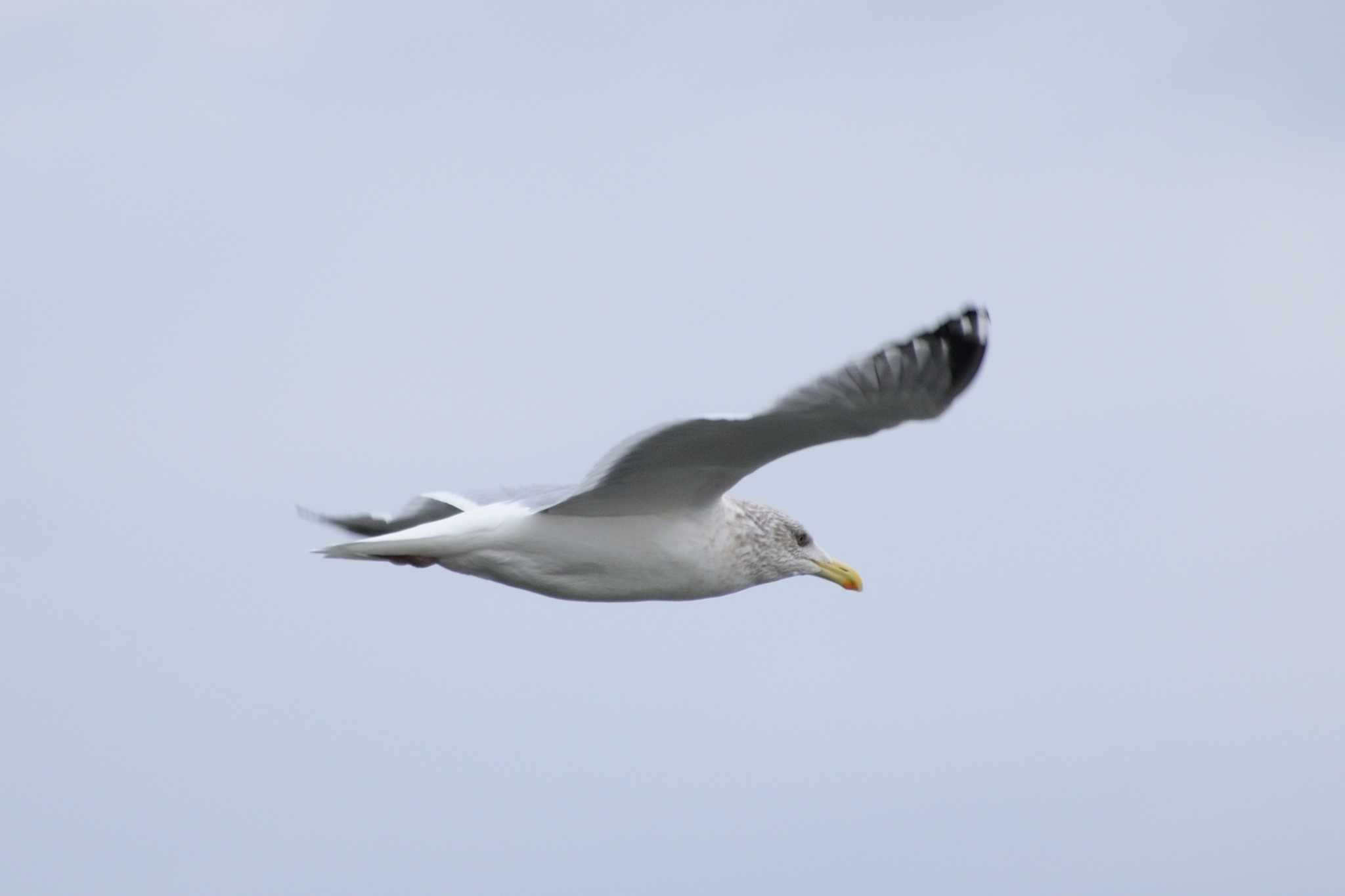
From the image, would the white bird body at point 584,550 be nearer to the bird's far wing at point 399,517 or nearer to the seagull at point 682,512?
the seagull at point 682,512

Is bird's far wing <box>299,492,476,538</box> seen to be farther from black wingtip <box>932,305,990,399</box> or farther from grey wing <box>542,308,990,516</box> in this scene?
black wingtip <box>932,305,990,399</box>

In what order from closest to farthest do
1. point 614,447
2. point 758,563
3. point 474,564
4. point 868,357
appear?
point 868,357, point 614,447, point 474,564, point 758,563

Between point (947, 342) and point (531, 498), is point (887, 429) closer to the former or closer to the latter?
point (947, 342)

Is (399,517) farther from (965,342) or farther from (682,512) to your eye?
(965,342)

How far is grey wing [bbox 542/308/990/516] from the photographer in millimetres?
8906

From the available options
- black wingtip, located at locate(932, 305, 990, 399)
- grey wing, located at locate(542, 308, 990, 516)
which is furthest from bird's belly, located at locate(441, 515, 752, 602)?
black wingtip, located at locate(932, 305, 990, 399)

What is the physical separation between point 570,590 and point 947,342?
7.80 feet

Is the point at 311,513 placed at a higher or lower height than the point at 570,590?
higher

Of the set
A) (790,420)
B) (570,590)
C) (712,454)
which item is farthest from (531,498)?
(790,420)

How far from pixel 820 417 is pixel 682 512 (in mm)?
1570

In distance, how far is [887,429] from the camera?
30.7ft

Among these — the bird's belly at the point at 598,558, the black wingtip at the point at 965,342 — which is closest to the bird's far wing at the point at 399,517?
the bird's belly at the point at 598,558

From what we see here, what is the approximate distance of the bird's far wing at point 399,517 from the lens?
455 inches

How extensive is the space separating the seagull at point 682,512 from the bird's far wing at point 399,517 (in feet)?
0.03
